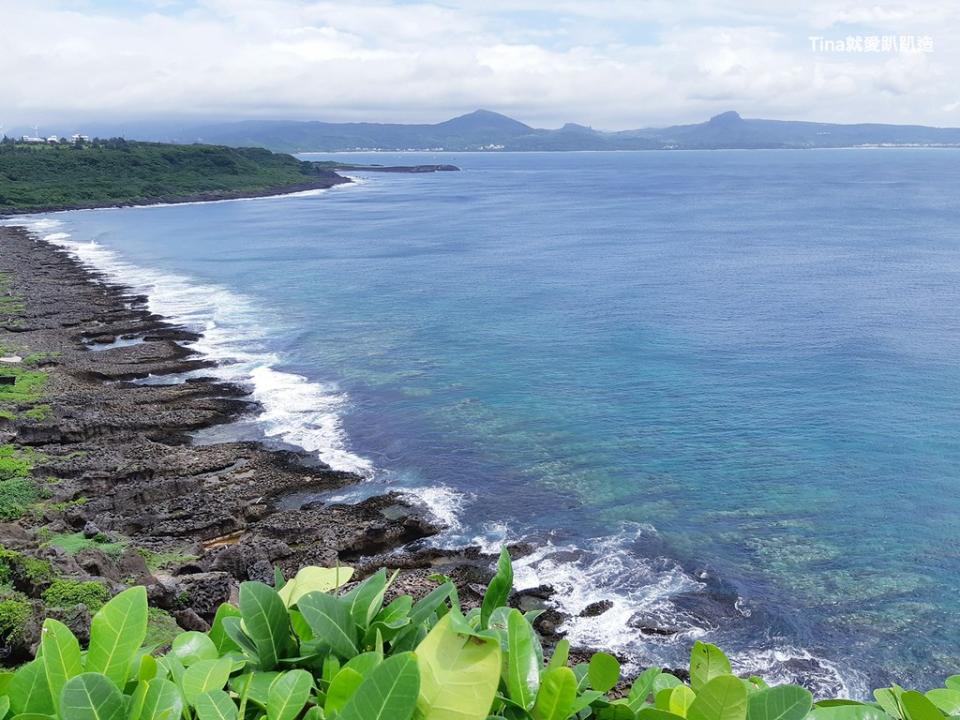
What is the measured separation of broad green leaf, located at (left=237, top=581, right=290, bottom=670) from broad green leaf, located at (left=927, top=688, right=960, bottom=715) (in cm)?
301

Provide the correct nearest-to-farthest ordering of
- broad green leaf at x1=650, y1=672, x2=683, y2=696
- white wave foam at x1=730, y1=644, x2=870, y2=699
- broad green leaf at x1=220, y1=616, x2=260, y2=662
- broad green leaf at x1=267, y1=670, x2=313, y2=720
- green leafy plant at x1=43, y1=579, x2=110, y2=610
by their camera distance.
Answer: broad green leaf at x1=267, y1=670, x2=313, y2=720
broad green leaf at x1=650, y1=672, x2=683, y2=696
broad green leaf at x1=220, y1=616, x2=260, y2=662
green leafy plant at x1=43, y1=579, x2=110, y2=610
white wave foam at x1=730, y1=644, x2=870, y2=699


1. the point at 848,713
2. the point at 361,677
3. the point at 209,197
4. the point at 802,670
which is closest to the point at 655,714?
the point at 848,713

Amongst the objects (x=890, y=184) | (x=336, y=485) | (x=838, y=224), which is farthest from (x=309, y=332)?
(x=890, y=184)

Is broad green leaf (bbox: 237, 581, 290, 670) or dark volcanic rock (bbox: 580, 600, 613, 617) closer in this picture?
broad green leaf (bbox: 237, 581, 290, 670)

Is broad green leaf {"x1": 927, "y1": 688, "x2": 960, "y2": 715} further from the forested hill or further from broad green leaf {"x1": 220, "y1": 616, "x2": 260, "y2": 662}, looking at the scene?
the forested hill

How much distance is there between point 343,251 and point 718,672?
81874 mm

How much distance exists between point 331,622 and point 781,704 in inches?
75.9

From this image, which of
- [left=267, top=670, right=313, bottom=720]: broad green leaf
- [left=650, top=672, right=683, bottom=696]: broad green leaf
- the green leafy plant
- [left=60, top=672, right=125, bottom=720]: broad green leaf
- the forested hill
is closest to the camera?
[left=60, top=672, right=125, bottom=720]: broad green leaf

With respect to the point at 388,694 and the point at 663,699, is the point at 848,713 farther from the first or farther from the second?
the point at 388,694

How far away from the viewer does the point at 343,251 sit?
8306 centimetres

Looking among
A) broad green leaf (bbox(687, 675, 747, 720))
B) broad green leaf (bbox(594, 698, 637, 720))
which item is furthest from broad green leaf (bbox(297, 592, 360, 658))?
broad green leaf (bbox(687, 675, 747, 720))

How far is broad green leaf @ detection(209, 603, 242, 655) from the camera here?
13.3 feet

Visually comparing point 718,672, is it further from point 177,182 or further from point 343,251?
point 177,182

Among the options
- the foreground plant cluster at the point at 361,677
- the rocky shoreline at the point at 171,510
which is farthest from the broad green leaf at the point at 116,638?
the rocky shoreline at the point at 171,510
